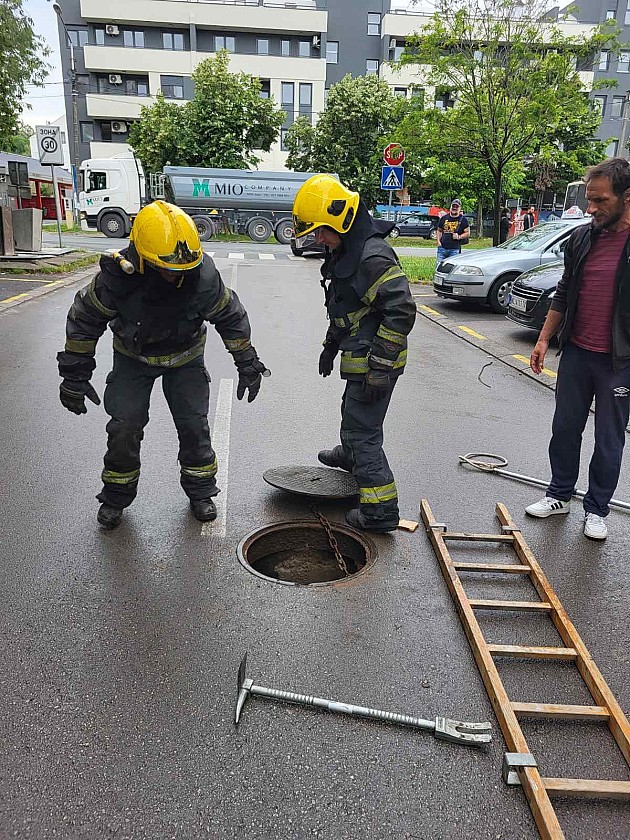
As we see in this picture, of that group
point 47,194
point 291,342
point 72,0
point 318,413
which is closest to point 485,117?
point 291,342

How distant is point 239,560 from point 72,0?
53.9m

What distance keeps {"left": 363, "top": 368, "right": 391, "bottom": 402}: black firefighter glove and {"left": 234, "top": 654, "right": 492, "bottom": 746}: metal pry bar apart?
167 centimetres

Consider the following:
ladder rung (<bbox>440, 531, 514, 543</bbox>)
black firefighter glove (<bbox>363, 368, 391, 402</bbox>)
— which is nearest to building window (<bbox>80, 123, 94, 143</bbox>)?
black firefighter glove (<bbox>363, 368, 391, 402</bbox>)

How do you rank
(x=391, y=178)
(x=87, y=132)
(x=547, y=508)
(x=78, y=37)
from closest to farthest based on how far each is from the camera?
(x=547, y=508) → (x=391, y=178) → (x=78, y=37) → (x=87, y=132)

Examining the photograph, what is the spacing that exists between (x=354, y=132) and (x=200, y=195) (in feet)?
46.0

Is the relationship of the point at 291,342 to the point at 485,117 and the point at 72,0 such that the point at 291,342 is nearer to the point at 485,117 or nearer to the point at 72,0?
the point at 485,117

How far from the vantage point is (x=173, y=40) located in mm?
46656

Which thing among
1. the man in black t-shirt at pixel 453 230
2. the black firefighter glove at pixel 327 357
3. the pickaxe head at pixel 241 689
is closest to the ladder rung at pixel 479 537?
the black firefighter glove at pixel 327 357

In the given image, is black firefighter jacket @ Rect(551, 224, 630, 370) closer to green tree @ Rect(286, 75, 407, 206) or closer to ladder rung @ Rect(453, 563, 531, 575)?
ladder rung @ Rect(453, 563, 531, 575)

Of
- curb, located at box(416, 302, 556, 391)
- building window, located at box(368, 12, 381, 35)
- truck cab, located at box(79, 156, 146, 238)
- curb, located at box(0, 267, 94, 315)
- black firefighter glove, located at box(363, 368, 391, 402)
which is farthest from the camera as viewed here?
building window, located at box(368, 12, 381, 35)

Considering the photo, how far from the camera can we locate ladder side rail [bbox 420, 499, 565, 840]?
2035 mm

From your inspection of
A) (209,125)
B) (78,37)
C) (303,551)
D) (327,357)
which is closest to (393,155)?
(327,357)

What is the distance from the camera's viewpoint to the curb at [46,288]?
36.4 feet

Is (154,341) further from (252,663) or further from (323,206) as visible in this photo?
(252,663)
